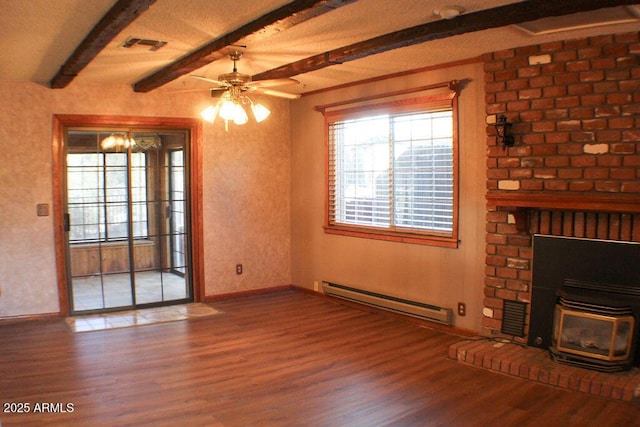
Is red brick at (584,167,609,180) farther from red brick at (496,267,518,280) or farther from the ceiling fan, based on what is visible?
the ceiling fan

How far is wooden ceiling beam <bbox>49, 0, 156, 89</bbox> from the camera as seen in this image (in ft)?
9.45

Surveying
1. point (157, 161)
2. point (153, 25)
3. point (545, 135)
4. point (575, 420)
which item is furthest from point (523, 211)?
point (157, 161)

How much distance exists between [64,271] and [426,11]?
4.35m

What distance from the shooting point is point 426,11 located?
3238mm

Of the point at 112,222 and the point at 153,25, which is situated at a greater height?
the point at 153,25

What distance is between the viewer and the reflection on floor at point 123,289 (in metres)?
5.60

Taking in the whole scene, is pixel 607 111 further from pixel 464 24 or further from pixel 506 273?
pixel 506 273

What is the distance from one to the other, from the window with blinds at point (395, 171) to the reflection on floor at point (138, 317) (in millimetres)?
1777

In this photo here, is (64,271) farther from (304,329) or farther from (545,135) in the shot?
(545,135)

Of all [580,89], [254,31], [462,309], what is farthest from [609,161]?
[254,31]

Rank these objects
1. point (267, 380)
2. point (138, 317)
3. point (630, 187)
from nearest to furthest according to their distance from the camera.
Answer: point (630, 187)
point (267, 380)
point (138, 317)

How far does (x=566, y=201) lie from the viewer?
147 inches

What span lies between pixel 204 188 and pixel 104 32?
2911 mm

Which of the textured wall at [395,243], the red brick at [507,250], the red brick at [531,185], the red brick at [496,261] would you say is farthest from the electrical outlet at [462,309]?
the red brick at [531,185]
